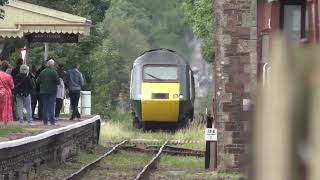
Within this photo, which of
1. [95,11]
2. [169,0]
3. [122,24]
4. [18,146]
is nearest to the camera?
[18,146]

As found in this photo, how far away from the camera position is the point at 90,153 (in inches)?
861

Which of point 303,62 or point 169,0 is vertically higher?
point 169,0

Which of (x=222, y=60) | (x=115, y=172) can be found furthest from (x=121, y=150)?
(x=222, y=60)

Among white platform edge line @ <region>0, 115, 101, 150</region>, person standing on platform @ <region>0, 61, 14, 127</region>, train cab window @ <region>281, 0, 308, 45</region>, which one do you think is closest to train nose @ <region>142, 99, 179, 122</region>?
white platform edge line @ <region>0, 115, 101, 150</region>

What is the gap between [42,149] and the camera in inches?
608

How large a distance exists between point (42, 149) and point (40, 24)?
7.44 meters

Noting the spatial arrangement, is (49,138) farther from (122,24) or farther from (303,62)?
(122,24)

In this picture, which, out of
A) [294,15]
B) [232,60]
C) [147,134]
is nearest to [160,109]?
[147,134]

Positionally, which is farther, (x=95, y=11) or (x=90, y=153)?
(x=95, y=11)

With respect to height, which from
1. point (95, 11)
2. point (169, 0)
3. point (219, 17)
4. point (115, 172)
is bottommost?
point (115, 172)

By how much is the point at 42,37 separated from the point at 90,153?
347 cm

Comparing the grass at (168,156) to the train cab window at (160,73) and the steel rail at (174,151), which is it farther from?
the train cab window at (160,73)

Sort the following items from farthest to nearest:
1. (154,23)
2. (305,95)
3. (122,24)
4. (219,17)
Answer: (154,23)
(122,24)
(219,17)
(305,95)

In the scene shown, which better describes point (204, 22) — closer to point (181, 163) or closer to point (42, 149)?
point (181, 163)
